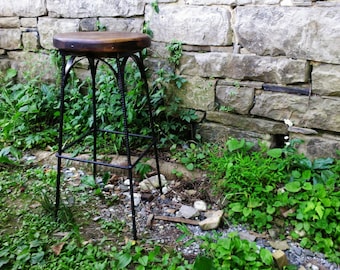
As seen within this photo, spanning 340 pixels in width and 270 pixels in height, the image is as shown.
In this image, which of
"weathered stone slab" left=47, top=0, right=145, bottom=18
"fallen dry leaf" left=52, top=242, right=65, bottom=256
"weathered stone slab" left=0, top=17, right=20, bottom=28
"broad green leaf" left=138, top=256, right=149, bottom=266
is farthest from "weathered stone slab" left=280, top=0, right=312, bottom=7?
"weathered stone slab" left=0, top=17, right=20, bottom=28

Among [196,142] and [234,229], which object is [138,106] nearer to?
[196,142]

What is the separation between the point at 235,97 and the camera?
245cm

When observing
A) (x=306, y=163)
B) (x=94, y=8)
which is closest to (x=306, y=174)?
(x=306, y=163)

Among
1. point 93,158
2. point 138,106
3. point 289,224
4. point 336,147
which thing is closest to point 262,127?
point 336,147

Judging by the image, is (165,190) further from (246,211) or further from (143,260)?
(143,260)

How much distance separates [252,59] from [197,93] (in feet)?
1.47

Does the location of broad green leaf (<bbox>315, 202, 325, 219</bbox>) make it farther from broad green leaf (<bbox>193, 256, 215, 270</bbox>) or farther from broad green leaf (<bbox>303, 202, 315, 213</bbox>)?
broad green leaf (<bbox>193, 256, 215, 270</bbox>)

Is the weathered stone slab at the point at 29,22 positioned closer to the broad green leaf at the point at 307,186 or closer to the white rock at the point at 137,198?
the white rock at the point at 137,198

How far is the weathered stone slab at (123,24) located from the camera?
2.68m

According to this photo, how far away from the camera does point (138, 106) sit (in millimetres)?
2721

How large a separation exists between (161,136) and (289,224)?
3.65 ft

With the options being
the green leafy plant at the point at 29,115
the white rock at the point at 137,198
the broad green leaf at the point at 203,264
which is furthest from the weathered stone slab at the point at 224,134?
the green leafy plant at the point at 29,115

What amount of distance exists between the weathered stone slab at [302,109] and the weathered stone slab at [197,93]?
0.31 metres

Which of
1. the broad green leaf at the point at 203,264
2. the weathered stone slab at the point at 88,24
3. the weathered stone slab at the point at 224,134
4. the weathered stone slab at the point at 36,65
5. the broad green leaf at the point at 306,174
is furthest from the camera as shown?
the weathered stone slab at the point at 36,65
